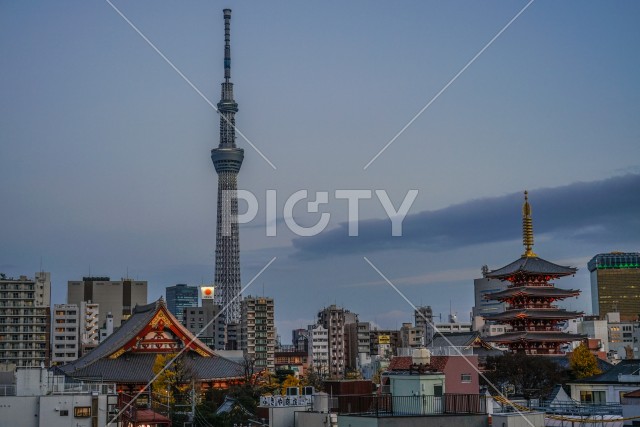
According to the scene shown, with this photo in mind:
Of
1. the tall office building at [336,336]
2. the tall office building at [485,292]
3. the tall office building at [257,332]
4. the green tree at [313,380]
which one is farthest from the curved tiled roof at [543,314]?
the tall office building at [485,292]

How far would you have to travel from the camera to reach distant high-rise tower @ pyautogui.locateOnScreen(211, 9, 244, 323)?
16838cm

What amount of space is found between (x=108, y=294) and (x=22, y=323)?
45.8m

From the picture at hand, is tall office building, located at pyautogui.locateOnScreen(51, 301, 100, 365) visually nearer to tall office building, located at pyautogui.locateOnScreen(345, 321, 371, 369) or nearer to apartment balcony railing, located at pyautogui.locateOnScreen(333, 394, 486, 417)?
tall office building, located at pyautogui.locateOnScreen(345, 321, 371, 369)

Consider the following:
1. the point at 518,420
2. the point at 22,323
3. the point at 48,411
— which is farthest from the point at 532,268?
the point at 518,420

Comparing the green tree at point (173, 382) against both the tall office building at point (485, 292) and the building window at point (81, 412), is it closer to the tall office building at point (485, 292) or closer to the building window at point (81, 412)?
the building window at point (81, 412)

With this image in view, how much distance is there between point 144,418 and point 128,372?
1462 inches

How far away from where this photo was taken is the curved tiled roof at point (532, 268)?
82375 millimetres

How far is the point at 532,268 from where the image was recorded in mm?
82938

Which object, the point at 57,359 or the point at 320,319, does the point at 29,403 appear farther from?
the point at 320,319

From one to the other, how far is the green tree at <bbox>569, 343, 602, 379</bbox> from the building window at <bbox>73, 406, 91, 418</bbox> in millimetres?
36583

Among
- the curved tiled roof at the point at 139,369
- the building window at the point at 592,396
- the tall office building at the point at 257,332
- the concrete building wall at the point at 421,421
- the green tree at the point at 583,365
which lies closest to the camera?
the concrete building wall at the point at 421,421

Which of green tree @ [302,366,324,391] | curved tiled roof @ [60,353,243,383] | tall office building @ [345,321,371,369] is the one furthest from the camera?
tall office building @ [345,321,371,369]

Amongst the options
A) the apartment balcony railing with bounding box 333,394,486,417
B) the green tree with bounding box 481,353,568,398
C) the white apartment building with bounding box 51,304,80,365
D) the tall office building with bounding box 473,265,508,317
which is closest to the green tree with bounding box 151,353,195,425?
the green tree with bounding box 481,353,568,398

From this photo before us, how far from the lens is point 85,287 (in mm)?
150500
